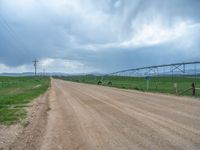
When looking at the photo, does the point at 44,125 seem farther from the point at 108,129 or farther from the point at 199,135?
the point at 199,135

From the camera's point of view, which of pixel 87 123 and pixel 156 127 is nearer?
pixel 156 127

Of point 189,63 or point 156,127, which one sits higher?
point 189,63

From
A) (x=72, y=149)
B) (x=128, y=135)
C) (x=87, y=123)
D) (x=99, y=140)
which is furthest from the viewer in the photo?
(x=87, y=123)

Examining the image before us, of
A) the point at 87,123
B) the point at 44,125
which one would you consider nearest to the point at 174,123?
the point at 87,123

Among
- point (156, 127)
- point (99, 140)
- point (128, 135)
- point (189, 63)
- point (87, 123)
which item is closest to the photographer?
point (99, 140)

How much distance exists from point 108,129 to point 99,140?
188cm

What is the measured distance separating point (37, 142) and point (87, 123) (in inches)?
144

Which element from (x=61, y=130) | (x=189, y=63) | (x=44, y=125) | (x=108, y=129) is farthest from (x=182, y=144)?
(x=189, y=63)

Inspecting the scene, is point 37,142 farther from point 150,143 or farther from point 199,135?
point 199,135

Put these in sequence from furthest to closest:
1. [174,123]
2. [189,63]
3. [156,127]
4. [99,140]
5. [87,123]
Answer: [189,63], [87,123], [174,123], [156,127], [99,140]

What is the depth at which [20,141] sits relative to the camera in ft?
30.6

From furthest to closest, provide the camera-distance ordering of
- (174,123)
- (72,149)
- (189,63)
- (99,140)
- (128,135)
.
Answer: (189,63) < (174,123) < (128,135) < (99,140) < (72,149)

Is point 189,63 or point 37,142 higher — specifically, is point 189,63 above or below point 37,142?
above

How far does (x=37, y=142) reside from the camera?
29.2 feet
